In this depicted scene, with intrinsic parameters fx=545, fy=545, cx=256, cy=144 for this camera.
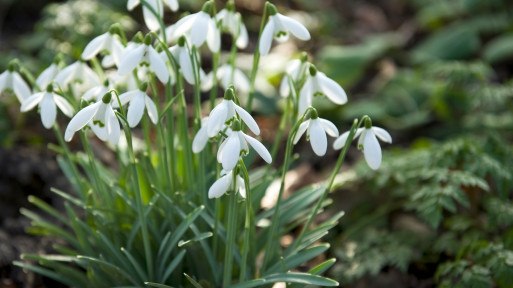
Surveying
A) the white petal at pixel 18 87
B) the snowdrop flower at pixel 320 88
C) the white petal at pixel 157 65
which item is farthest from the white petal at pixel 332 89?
the white petal at pixel 18 87

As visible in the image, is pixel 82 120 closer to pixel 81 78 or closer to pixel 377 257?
pixel 81 78

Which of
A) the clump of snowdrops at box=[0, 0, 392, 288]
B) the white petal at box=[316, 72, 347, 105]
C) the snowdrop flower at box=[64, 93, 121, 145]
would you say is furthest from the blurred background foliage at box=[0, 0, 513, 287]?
the snowdrop flower at box=[64, 93, 121, 145]

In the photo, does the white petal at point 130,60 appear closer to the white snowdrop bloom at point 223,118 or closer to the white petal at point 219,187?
the white snowdrop bloom at point 223,118

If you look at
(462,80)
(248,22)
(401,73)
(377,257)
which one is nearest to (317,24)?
(248,22)

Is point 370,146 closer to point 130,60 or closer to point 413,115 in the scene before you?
point 130,60

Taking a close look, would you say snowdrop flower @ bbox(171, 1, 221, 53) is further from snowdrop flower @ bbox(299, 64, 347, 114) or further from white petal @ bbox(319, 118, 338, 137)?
white petal @ bbox(319, 118, 338, 137)

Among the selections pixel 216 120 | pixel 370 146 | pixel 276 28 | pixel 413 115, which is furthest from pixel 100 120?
pixel 413 115
